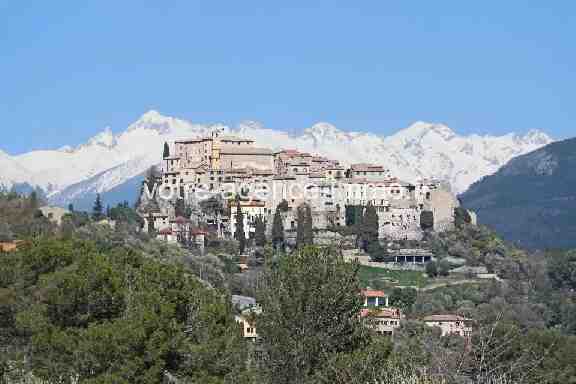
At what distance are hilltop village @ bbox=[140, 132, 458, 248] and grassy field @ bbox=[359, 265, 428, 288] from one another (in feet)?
12.5

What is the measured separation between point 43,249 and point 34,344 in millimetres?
6494

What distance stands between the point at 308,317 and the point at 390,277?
53014 mm

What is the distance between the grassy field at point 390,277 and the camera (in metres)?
79.2

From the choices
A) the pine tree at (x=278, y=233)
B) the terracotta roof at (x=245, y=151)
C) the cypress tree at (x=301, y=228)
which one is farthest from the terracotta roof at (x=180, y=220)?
the terracotta roof at (x=245, y=151)

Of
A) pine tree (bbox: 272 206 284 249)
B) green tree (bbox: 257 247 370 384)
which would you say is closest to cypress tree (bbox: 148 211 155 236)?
pine tree (bbox: 272 206 284 249)

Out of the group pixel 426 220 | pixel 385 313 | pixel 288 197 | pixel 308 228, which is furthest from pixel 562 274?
pixel 385 313

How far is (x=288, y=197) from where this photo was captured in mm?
86375

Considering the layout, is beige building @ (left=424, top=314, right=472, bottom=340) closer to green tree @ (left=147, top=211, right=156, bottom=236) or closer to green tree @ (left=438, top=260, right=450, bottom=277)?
green tree @ (left=438, top=260, right=450, bottom=277)

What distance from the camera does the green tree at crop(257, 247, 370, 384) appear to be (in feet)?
91.8

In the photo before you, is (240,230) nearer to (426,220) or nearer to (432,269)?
(432,269)

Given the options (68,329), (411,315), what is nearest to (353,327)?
(68,329)

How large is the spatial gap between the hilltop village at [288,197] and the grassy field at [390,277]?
12.5 feet

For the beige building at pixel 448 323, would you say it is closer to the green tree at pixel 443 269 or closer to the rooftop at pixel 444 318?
the rooftop at pixel 444 318

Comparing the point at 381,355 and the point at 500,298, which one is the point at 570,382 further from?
the point at 500,298
